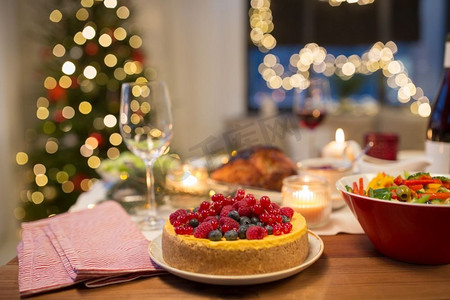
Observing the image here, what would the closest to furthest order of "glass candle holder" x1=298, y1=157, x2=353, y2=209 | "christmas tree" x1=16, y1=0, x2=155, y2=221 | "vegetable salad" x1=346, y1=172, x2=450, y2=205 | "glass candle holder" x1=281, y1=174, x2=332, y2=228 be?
1. "vegetable salad" x1=346, y1=172, x2=450, y2=205
2. "glass candle holder" x1=281, y1=174, x2=332, y2=228
3. "glass candle holder" x1=298, y1=157, x2=353, y2=209
4. "christmas tree" x1=16, y1=0, x2=155, y2=221

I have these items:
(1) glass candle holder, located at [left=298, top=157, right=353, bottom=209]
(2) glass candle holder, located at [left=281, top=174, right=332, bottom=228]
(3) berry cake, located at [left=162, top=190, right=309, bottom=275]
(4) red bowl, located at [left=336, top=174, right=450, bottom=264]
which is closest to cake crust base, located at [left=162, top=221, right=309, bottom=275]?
(3) berry cake, located at [left=162, top=190, right=309, bottom=275]

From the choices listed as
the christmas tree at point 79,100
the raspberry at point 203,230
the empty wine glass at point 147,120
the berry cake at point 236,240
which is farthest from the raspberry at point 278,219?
the christmas tree at point 79,100

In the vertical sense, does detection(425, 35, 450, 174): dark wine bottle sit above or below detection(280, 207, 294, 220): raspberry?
above

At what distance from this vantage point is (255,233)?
705 millimetres

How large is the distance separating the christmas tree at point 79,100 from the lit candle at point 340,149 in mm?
2155

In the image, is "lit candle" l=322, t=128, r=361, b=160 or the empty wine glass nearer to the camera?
the empty wine glass

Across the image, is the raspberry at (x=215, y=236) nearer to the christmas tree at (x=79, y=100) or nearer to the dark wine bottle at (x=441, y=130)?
the dark wine bottle at (x=441, y=130)

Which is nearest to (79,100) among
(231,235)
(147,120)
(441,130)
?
(147,120)

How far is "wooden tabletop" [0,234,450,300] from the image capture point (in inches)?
27.1

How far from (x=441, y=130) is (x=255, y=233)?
705 mm

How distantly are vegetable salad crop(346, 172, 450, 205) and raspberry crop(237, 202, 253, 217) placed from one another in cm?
21

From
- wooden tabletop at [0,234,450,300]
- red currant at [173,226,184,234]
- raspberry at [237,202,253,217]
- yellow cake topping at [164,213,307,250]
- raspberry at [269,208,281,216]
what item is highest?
raspberry at [237,202,253,217]

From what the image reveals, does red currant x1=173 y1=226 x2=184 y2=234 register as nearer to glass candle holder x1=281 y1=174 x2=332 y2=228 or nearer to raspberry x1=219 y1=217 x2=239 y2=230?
raspberry x1=219 y1=217 x2=239 y2=230

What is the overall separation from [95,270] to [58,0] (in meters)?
3.14
